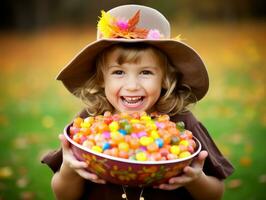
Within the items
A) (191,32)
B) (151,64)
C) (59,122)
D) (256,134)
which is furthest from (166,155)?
(191,32)

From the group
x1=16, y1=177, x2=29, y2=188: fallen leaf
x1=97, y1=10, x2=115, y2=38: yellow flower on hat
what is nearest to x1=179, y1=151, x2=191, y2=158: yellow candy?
x1=97, y1=10, x2=115, y2=38: yellow flower on hat

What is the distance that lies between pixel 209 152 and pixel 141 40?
81cm

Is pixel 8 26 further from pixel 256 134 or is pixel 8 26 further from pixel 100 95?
pixel 100 95

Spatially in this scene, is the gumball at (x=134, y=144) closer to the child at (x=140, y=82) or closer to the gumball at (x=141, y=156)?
the gumball at (x=141, y=156)

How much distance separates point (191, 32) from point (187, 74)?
396 inches

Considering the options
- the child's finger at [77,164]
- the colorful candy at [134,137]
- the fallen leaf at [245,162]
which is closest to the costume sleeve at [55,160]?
the colorful candy at [134,137]

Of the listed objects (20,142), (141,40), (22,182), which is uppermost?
(141,40)

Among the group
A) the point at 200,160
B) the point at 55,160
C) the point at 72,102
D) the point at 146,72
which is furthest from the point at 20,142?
the point at 200,160

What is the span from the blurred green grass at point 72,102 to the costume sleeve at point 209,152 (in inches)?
72.7

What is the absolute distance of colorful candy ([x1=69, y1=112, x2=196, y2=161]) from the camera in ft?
7.01

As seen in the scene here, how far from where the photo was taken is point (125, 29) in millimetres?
2615

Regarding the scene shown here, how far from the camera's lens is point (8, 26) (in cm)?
1334

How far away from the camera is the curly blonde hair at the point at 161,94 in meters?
2.65

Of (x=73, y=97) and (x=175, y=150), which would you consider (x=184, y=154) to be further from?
(x=73, y=97)
